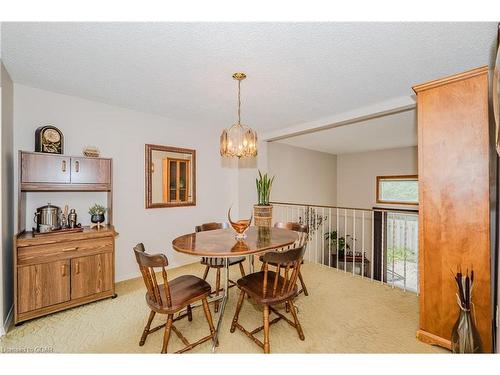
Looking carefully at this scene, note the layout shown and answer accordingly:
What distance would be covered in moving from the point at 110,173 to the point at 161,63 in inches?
56.9

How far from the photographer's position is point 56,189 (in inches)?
92.6

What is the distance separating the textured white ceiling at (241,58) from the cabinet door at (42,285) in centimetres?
185

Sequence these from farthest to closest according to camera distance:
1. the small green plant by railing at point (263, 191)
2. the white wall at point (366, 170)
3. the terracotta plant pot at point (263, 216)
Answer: the white wall at point (366, 170), the small green plant by railing at point (263, 191), the terracotta plant pot at point (263, 216)

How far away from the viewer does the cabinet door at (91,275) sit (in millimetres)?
2330

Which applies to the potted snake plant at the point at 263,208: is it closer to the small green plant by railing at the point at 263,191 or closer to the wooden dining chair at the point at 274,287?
the small green plant by railing at the point at 263,191

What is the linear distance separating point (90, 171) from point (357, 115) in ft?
11.1

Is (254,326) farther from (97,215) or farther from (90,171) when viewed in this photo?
(90,171)

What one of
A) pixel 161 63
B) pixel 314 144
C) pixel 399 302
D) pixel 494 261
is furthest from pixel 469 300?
pixel 314 144

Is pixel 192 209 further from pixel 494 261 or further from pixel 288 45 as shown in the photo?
pixel 494 261

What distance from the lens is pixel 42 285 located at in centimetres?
215

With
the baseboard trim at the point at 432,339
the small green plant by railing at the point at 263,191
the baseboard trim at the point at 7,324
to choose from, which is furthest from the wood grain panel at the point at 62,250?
the baseboard trim at the point at 432,339

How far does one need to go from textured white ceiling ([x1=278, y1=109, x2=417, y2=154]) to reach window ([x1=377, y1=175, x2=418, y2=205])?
2.80 ft

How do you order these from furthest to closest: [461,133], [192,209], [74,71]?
[192,209]
[74,71]
[461,133]

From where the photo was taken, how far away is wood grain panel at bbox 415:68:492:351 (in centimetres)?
160
